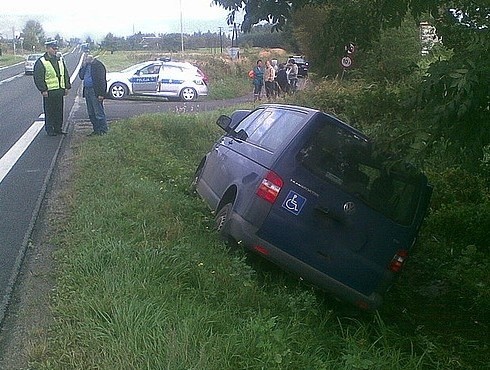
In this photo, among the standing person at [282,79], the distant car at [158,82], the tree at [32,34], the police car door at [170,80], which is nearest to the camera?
the standing person at [282,79]

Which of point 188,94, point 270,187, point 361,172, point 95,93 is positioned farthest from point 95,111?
point 188,94

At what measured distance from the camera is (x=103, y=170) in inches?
348

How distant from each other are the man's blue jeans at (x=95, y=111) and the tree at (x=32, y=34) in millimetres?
98658

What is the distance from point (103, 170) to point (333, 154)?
3748 millimetres

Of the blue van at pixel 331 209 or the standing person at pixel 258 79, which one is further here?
the standing person at pixel 258 79

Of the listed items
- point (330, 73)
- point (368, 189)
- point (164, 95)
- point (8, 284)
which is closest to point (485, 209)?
point (368, 189)

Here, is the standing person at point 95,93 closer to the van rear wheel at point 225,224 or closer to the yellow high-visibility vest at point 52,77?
the yellow high-visibility vest at point 52,77

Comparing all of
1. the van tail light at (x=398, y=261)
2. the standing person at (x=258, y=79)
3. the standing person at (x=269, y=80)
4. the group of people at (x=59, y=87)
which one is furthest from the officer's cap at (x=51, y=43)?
the standing person at (x=258, y=79)

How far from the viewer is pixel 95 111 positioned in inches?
476

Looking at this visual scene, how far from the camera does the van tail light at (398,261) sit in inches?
236

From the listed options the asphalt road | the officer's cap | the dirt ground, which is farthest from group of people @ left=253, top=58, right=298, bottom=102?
the dirt ground

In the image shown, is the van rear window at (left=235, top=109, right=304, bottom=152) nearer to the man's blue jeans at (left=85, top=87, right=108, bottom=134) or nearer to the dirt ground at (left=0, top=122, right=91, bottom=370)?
the dirt ground at (left=0, top=122, right=91, bottom=370)

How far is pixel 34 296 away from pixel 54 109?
26.4 feet

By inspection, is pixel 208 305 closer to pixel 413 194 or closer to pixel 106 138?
pixel 413 194
